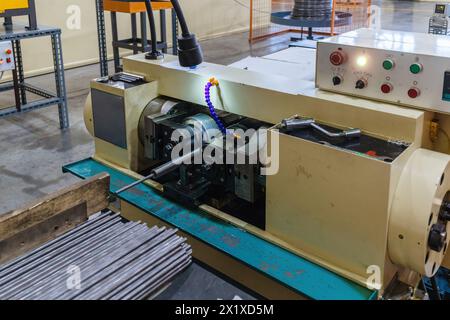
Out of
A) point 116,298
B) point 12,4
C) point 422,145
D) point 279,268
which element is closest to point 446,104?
point 422,145

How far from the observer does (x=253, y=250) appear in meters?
1.25

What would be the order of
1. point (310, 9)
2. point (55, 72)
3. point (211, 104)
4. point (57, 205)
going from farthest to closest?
point (310, 9)
point (55, 72)
point (211, 104)
point (57, 205)

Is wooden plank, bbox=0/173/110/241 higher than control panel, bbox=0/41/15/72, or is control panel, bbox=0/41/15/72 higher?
control panel, bbox=0/41/15/72

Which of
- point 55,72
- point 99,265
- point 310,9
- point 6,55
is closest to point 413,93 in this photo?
point 99,265

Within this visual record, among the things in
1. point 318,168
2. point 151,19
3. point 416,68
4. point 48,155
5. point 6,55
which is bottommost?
point 48,155

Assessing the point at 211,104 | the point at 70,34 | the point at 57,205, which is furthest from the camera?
the point at 70,34

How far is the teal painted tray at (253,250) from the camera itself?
111 cm

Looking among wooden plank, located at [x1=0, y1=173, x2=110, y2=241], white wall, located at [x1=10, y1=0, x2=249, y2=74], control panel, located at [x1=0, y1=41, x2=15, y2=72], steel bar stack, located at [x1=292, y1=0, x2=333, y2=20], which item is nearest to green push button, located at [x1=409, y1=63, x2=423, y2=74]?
wooden plank, located at [x1=0, y1=173, x2=110, y2=241]

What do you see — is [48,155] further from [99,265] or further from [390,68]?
[390,68]

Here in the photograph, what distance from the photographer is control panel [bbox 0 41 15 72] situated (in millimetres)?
2809

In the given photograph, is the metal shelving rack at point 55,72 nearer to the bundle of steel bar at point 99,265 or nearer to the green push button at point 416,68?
the bundle of steel bar at point 99,265

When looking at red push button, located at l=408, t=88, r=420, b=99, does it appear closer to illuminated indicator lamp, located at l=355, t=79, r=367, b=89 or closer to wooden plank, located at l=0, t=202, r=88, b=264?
illuminated indicator lamp, located at l=355, t=79, r=367, b=89

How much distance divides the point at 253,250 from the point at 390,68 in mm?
563

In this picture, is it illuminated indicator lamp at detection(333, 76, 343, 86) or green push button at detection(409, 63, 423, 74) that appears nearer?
green push button at detection(409, 63, 423, 74)
